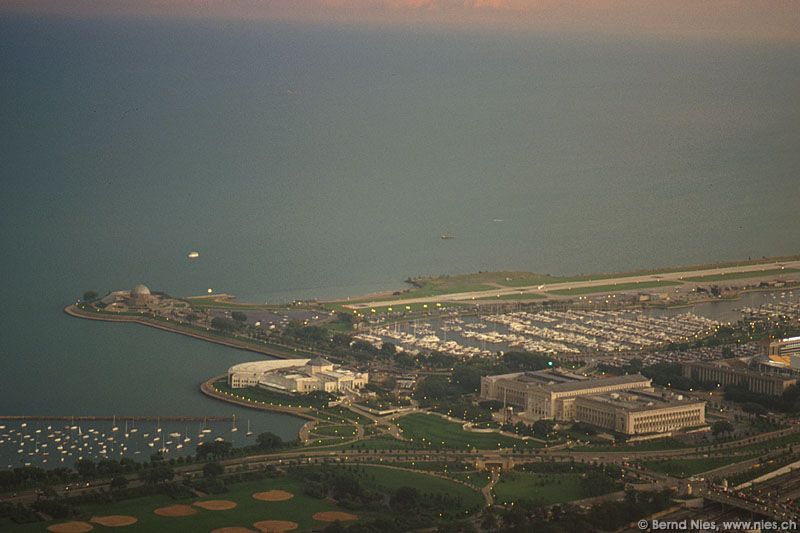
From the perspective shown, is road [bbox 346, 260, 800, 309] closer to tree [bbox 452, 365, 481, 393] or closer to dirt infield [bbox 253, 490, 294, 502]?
tree [bbox 452, 365, 481, 393]

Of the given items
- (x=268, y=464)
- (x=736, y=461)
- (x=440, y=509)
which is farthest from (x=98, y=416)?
(x=736, y=461)

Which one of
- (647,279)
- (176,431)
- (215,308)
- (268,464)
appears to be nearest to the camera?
(268,464)

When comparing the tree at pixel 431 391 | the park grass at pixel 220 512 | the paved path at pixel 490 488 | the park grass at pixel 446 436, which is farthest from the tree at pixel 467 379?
the park grass at pixel 220 512

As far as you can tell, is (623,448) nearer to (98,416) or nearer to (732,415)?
(732,415)

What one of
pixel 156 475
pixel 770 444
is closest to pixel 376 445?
pixel 156 475

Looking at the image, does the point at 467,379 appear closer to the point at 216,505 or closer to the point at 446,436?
the point at 446,436

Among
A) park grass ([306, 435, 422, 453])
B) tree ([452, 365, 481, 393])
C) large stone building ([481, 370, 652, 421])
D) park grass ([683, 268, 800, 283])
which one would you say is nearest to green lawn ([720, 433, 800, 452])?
large stone building ([481, 370, 652, 421])
